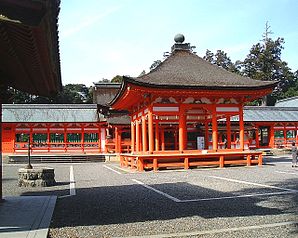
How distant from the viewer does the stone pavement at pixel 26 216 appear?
5.89m

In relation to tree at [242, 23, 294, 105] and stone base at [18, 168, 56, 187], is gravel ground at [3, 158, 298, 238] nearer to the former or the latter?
stone base at [18, 168, 56, 187]

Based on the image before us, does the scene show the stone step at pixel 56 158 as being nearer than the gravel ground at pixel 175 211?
No

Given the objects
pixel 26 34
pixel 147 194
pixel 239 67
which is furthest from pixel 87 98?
pixel 26 34

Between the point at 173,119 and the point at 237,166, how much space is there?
6177 mm

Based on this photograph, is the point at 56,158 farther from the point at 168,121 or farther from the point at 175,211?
the point at 175,211

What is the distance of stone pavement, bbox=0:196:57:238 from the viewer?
589 cm

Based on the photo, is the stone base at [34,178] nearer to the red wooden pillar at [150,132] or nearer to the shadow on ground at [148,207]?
the shadow on ground at [148,207]

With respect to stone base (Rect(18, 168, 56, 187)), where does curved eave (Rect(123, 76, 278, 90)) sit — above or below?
above

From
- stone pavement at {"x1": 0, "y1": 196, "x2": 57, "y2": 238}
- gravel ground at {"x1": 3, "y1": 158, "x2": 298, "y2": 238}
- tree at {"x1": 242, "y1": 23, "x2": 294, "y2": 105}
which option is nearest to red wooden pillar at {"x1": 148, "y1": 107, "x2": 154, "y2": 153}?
gravel ground at {"x1": 3, "y1": 158, "x2": 298, "y2": 238}

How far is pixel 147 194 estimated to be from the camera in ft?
34.7

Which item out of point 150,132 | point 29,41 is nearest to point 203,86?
point 150,132

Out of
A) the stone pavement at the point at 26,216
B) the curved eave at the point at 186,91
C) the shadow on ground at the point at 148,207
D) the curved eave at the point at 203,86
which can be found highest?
the curved eave at the point at 203,86

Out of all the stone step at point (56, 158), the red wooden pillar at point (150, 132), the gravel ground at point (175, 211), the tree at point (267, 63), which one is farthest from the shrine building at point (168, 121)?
the tree at point (267, 63)

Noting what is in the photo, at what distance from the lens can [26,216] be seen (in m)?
7.14
